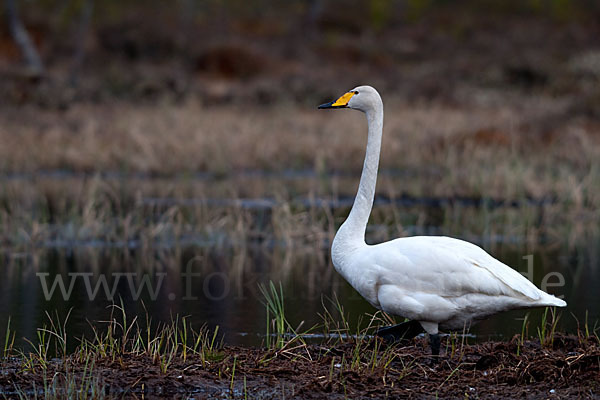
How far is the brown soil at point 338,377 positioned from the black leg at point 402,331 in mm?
225

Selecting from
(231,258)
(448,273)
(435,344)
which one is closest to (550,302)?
(448,273)

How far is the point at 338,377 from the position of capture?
557 cm

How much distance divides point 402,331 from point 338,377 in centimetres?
98

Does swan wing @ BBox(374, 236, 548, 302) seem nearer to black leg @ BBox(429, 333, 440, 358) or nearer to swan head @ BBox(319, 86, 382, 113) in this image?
black leg @ BBox(429, 333, 440, 358)

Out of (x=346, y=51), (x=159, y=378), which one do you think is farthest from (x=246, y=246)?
(x=346, y=51)

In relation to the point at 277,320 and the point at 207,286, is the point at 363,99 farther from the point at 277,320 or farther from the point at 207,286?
the point at 207,286

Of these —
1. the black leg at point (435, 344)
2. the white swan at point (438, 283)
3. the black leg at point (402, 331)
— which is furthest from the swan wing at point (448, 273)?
the black leg at point (402, 331)

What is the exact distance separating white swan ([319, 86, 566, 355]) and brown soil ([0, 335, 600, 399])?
30cm

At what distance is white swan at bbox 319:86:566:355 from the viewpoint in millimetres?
5934

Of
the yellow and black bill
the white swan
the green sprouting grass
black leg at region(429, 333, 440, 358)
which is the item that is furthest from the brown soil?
the yellow and black bill

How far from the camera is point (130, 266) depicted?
10.7 meters

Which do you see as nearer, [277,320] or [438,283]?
[438,283]

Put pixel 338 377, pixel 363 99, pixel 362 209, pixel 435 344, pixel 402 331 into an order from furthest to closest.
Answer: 1. pixel 363 99
2. pixel 362 209
3. pixel 402 331
4. pixel 435 344
5. pixel 338 377

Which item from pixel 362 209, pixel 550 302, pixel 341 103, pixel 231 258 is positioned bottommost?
pixel 231 258
